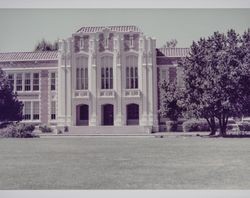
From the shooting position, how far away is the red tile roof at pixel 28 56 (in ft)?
127

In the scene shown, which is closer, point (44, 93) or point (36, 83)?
point (44, 93)

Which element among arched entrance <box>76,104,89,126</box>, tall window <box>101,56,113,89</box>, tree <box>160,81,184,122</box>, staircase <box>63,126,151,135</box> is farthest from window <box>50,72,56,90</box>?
tree <box>160,81,184,122</box>

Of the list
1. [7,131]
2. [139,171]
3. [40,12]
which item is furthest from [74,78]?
[139,171]

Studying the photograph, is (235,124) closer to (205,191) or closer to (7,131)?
(7,131)

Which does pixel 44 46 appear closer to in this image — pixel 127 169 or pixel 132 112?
pixel 132 112

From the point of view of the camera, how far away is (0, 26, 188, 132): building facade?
3706 centimetres

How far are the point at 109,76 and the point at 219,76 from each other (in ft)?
A: 43.4

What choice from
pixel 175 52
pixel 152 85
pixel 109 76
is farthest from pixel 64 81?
pixel 175 52

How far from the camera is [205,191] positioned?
10.4 metres

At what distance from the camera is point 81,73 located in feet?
124

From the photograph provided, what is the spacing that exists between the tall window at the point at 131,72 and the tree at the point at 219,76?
944 centimetres

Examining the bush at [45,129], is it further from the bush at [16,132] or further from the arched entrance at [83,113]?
the bush at [16,132]

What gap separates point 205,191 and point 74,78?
28.4 metres

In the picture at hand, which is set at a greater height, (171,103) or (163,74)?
(163,74)
